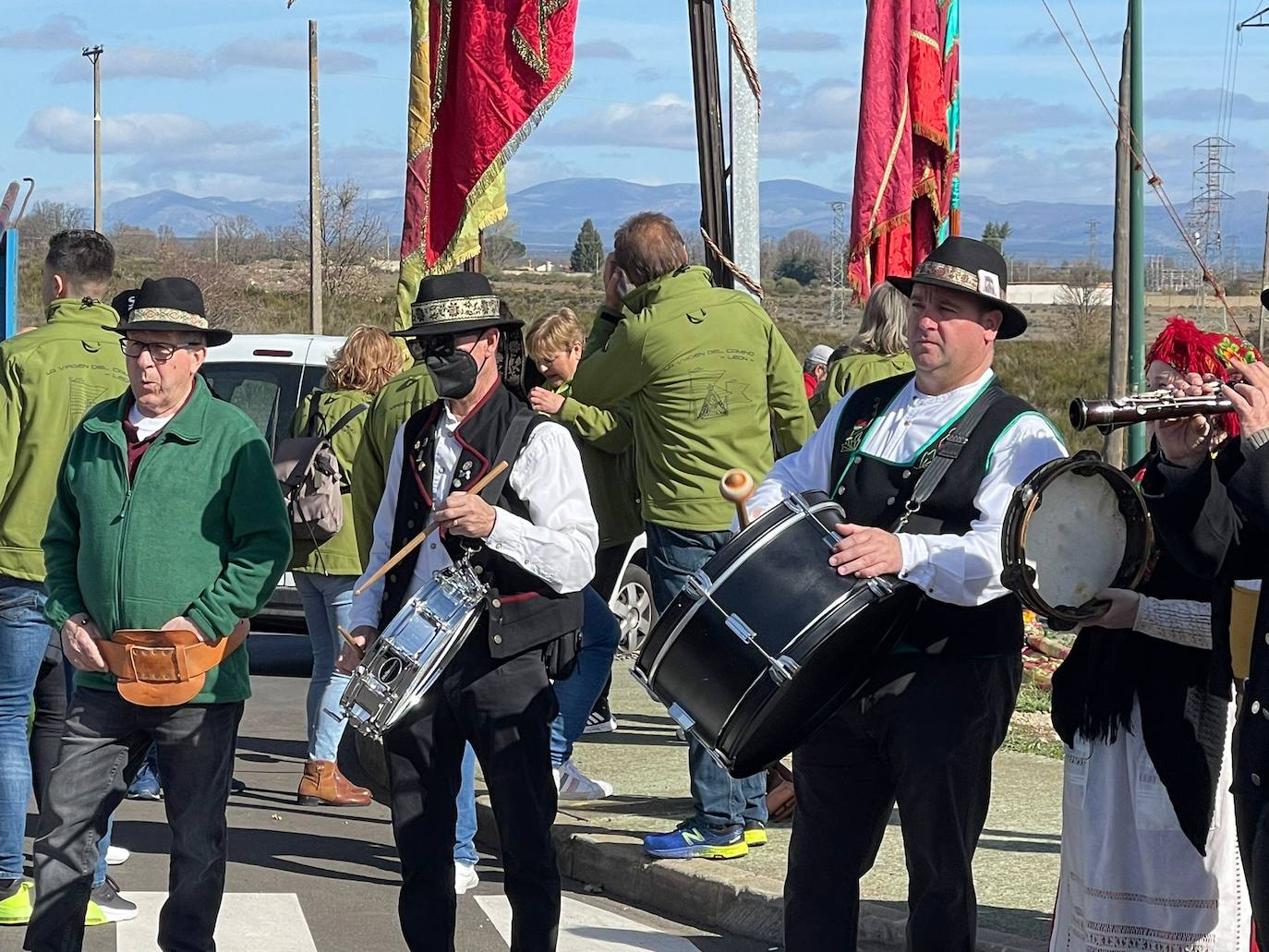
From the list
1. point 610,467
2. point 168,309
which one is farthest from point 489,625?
point 610,467

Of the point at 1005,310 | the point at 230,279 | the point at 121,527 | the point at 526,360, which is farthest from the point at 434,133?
the point at 230,279

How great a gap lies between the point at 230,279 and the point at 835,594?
214ft

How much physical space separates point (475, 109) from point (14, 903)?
406cm

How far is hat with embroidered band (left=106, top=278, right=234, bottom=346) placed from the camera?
17.6 feet

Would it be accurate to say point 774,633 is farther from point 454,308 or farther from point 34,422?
point 34,422

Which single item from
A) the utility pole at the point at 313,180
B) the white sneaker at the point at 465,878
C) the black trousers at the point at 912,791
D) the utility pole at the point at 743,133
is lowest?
the white sneaker at the point at 465,878

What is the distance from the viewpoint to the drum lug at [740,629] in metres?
4.50

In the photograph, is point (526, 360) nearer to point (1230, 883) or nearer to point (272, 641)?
point (1230, 883)

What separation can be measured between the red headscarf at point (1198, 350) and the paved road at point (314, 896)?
105 inches

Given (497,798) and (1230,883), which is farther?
(497,798)

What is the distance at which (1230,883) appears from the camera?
15.6 ft

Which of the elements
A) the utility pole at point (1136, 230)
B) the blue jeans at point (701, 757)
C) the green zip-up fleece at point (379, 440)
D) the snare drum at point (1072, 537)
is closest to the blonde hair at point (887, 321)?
the blue jeans at point (701, 757)

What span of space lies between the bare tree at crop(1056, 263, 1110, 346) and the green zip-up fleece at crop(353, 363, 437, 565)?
4059cm

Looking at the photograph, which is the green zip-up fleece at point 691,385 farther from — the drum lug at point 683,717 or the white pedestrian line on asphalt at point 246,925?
the drum lug at point 683,717
